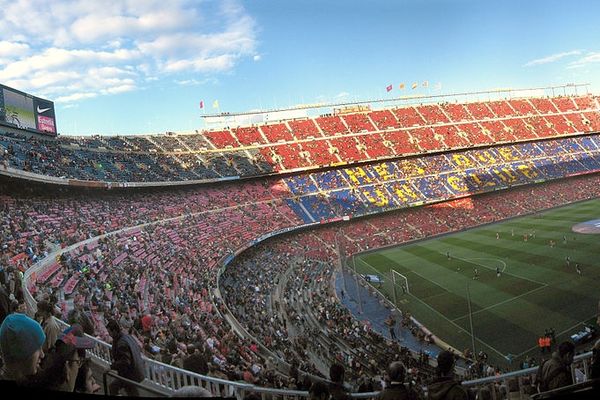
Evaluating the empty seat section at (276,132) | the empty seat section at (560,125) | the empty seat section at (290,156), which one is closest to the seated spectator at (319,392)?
the empty seat section at (290,156)

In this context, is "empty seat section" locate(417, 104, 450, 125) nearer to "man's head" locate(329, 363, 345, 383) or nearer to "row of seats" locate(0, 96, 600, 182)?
"row of seats" locate(0, 96, 600, 182)

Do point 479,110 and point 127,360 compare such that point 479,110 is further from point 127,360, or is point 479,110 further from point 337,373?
point 127,360

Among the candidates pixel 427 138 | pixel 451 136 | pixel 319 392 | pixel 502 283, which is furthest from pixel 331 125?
pixel 319 392

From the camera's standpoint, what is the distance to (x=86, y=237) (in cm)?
2206

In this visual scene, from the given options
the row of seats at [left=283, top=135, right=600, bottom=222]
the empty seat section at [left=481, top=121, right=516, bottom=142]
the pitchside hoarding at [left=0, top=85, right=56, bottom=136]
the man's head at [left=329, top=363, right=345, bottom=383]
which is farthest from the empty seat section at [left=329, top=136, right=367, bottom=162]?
the man's head at [left=329, top=363, right=345, bottom=383]

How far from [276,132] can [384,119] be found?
16484 millimetres

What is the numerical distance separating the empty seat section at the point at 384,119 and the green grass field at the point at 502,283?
26.2 meters

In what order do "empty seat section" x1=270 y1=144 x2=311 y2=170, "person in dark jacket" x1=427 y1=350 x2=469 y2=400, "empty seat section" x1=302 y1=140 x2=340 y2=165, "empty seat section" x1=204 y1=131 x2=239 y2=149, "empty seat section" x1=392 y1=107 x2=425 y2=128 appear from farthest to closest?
"empty seat section" x1=392 y1=107 x2=425 y2=128 < "empty seat section" x1=302 y1=140 x2=340 y2=165 < "empty seat section" x1=204 y1=131 x2=239 y2=149 < "empty seat section" x1=270 y1=144 x2=311 y2=170 < "person in dark jacket" x1=427 y1=350 x2=469 y2=400

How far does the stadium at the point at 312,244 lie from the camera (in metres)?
10.2

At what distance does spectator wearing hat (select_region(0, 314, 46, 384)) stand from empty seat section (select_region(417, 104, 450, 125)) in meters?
65.1

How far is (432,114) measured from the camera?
65.6 meters

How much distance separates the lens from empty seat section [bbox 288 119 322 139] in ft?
193

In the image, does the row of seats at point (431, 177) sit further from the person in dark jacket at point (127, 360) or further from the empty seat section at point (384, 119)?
the person in dark jacket at point (127, 360)

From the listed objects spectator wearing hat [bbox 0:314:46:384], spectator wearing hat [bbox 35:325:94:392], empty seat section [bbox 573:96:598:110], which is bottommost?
spectator wearing hat [bbox 35:325:94:392]
